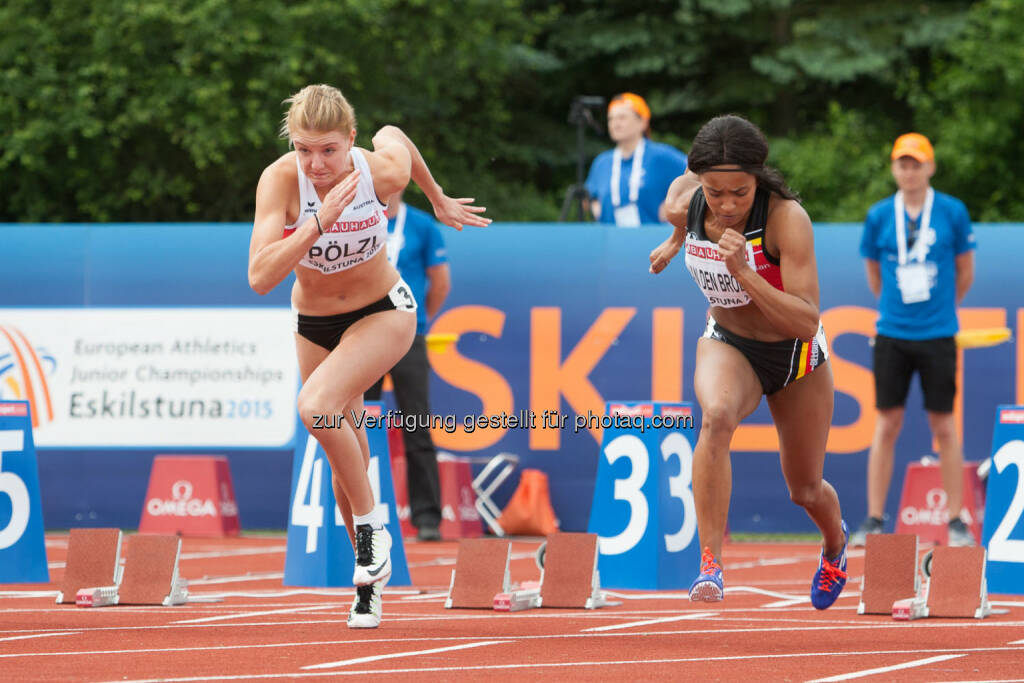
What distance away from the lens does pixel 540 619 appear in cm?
666

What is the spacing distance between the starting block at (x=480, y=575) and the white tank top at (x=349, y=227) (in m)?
A: 1.49

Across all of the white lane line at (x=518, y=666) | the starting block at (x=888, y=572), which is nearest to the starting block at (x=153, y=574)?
the white lane line at (x=518, y=666)

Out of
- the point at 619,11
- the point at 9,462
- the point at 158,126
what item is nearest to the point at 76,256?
the point at 9,462

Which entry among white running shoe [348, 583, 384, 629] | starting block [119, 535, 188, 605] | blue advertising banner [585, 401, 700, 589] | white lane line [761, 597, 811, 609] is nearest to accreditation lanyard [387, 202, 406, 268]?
blue advertising banner [585, 401, 700, 589]

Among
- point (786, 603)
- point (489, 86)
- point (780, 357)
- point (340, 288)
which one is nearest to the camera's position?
point (780, 357)

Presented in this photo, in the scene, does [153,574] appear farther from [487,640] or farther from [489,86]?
[489,86]

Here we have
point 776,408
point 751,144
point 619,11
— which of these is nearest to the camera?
point 751,144

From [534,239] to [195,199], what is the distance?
18323 mm

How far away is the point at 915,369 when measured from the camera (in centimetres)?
1005

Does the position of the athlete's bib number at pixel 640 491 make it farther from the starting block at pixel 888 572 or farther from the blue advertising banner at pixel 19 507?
the blue advertising banner at pixel 19 507

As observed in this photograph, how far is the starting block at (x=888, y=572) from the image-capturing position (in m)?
6.88

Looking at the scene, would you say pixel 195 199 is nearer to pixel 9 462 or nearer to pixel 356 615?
pixel 9 462

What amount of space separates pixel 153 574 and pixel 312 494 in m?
1.13

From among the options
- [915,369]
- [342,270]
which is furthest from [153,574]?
[915,369]
